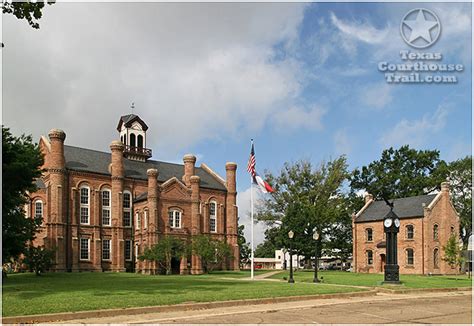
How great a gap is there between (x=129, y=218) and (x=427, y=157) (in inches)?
1905

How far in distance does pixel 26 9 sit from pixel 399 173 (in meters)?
70.8

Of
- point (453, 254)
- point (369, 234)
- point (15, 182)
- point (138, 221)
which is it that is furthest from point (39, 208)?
point (453, 254)

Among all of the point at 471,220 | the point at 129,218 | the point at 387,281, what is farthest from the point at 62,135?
the point at 471,220

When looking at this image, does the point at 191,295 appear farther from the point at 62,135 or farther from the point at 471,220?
the point at 471,220

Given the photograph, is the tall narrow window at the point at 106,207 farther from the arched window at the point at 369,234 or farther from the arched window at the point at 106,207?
the arched window at the point at 369,234

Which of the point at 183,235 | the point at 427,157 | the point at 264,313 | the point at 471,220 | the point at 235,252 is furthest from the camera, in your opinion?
the point at 427,157

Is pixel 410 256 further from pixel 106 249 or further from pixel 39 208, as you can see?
pixel 39 208

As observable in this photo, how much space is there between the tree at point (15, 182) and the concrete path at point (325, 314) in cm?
1601

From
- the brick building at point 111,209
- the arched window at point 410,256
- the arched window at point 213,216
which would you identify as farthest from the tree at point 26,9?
the arched window at point 410,256

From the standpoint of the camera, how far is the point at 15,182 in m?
29.3

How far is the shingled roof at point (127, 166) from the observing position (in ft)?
177

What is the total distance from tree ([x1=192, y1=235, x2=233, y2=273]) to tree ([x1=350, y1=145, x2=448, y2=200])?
32554mm

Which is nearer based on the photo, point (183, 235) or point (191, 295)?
point (191, 295)

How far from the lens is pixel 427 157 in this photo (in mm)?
80625
